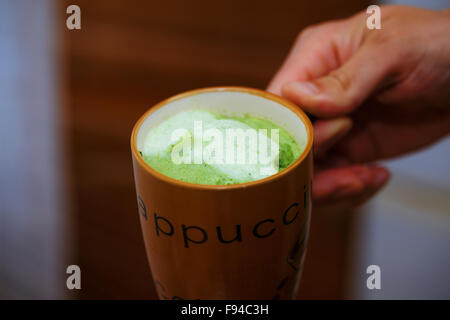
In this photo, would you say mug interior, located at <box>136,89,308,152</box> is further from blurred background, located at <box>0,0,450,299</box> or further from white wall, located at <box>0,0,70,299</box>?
white wall, located at <box>0,0,70,299</box>

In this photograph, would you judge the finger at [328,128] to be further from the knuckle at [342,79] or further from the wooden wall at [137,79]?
the wooden wall at [137,79]

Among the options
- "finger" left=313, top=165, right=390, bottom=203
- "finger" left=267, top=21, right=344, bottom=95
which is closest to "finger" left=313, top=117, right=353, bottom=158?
"finger" left=267, top=21, right=344, bottom=95

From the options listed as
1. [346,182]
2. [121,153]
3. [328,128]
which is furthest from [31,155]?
[328,128]

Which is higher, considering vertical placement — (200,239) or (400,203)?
(200,239)

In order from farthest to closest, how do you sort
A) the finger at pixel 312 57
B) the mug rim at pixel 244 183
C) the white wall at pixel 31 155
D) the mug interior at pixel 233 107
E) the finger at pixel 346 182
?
the white wall at pixel 31 155 → the finger at pixel 346 182 → the finger at pixel 312 57 → the mug interior at pixel 233 107 → the mug rim at pixel 244 183

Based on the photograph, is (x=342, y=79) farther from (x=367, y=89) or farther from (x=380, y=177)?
(x=380, y=177)

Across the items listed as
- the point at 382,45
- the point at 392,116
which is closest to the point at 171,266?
the point at 382,45

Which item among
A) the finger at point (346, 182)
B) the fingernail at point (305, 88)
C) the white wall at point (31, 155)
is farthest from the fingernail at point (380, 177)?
the white wall at point (31, 155)

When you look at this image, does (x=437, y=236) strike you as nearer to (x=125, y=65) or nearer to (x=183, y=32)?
(x=183, y=32)
